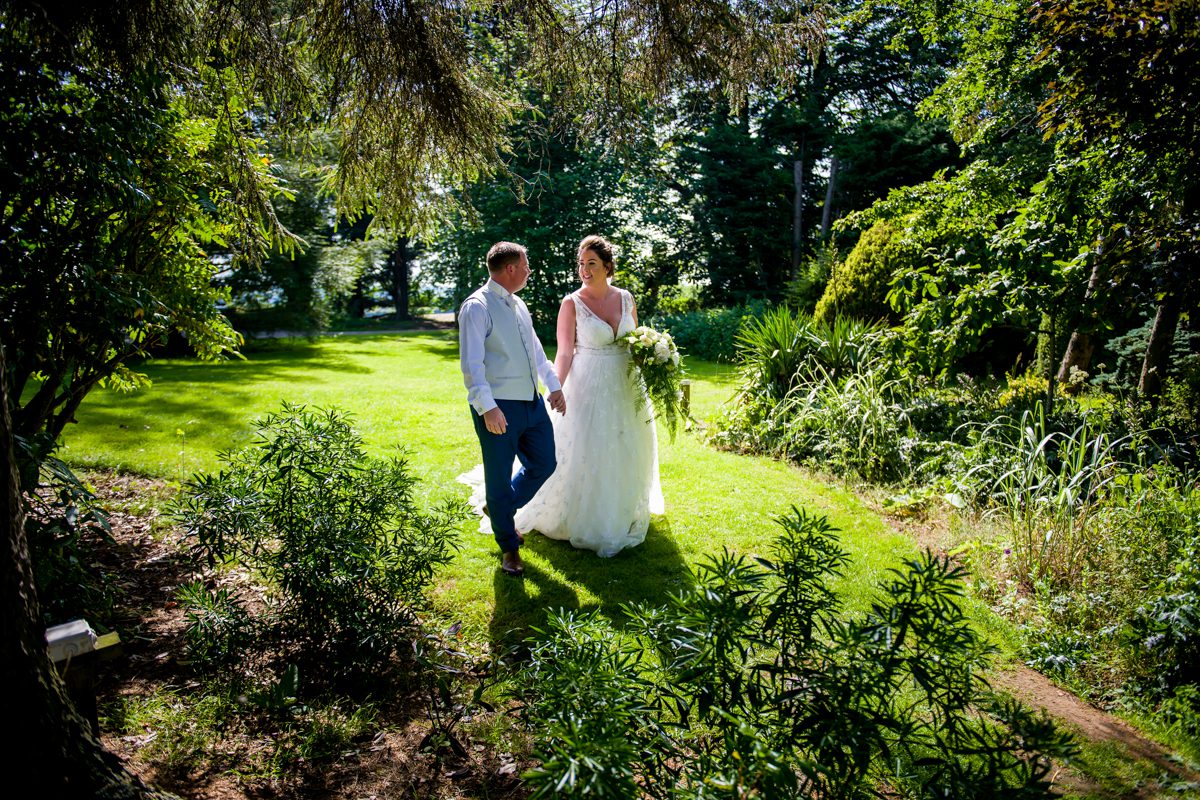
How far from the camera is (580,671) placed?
1.83m

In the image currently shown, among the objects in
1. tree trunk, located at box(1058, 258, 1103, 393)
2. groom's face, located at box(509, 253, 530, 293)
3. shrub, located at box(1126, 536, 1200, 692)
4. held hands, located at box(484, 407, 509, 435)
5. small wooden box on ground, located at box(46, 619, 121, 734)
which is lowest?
shrub, located at box(1126, 536, 1200, 692)

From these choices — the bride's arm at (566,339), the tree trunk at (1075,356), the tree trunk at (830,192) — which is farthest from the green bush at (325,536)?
the tree trunk at (830,192)

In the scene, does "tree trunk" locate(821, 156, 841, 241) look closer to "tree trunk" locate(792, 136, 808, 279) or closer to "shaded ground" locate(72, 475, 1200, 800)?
"tree trunk" locate(792, 136, 808, 279)

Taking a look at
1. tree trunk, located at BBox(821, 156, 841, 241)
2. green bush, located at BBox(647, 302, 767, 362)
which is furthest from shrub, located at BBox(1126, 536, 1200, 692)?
tree trunk, located at BBox(821, 156, 841, 241)

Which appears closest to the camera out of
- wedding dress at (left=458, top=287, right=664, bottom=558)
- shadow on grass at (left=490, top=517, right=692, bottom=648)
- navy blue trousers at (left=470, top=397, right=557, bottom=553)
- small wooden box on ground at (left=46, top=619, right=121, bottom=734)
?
small wooden box on ground at (left=46, top=619, right=121, bottom=734)

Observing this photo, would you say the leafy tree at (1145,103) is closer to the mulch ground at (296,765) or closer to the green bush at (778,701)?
the green bush at (778,701)

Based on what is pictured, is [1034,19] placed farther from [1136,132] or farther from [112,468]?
[112,468]

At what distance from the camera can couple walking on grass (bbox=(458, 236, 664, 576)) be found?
4371 mm

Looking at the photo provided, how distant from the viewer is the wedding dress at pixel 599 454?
499 cm

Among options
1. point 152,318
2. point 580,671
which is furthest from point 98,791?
point 152,318

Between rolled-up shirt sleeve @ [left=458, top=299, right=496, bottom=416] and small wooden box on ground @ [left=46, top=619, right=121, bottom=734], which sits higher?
rolled-up shirt sleeve @ [left=458, top=299, right=496, bottom=416]

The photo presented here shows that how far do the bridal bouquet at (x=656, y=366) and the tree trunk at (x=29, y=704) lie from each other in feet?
12.5

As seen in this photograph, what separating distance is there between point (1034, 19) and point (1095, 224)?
1.92m

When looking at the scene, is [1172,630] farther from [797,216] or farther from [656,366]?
[797,216]
